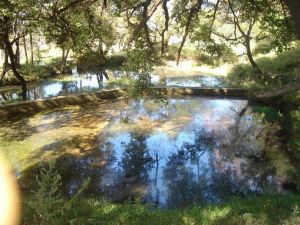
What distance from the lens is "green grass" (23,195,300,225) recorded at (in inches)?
268

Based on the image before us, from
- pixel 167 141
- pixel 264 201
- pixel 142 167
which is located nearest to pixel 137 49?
pixel 167 141

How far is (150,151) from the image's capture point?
519 inches

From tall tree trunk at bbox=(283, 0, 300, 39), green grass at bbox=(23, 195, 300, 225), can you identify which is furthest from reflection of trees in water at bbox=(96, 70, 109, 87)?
tall tree trunk at bbox=(283, 0, 300, 39)

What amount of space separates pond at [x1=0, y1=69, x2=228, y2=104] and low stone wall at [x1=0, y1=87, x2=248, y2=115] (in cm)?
151

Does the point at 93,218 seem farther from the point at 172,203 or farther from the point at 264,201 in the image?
the point at 264,201

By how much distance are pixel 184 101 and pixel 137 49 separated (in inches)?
325

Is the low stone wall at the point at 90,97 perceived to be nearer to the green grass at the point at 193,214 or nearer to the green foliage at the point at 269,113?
the green foliage at the point at 269,113

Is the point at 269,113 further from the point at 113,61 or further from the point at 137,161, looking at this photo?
the point at 113,61

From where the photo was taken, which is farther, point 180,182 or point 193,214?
point 180,182

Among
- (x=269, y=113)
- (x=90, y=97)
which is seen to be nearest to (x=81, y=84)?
(x=90, y=97)

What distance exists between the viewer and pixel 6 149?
13.4m

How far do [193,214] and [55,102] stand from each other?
562 inches

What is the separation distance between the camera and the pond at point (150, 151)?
33.5 ft

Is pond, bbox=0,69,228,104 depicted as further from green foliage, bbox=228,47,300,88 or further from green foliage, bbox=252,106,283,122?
green foliage, bbox=252,106,283,122
